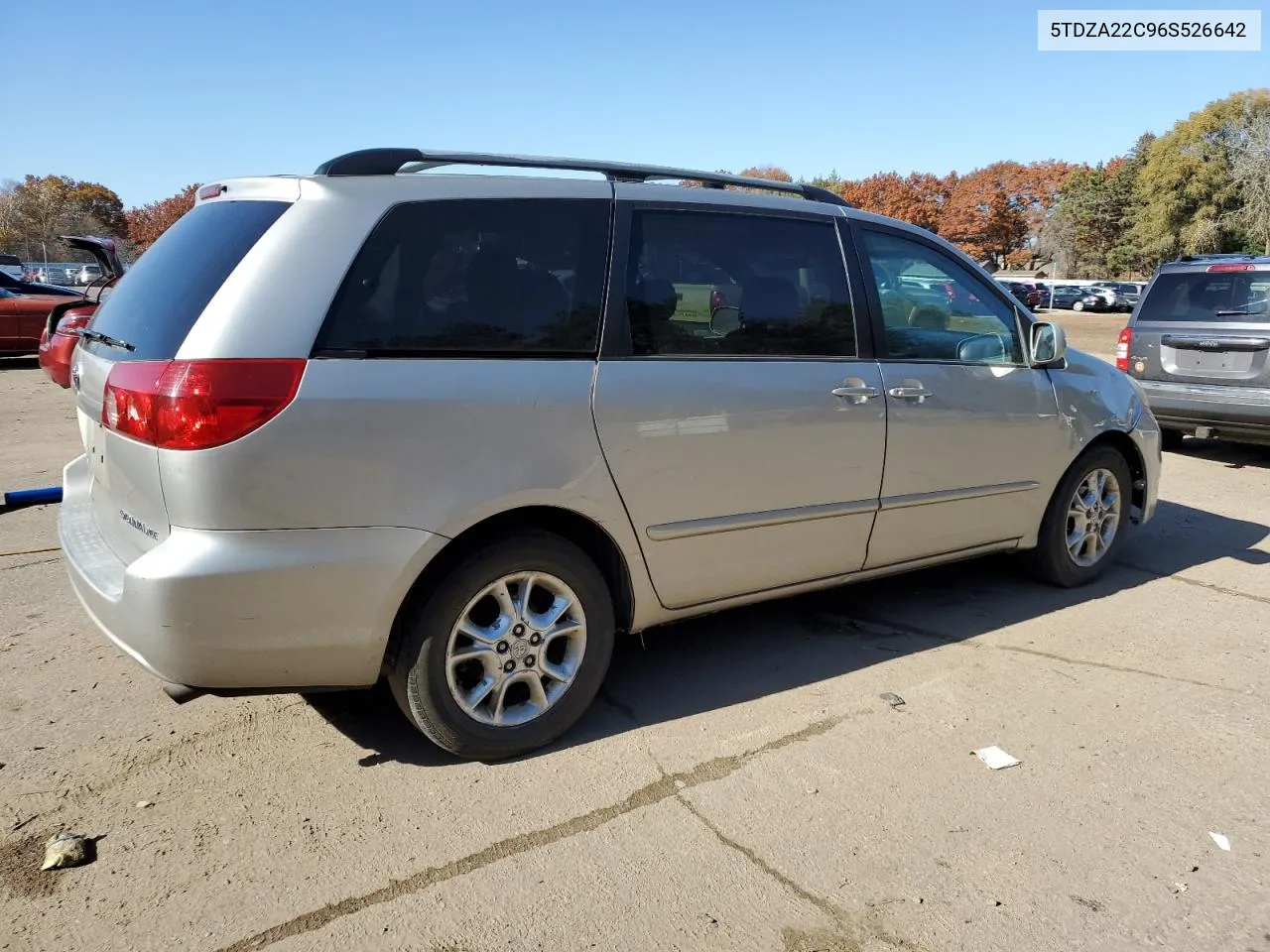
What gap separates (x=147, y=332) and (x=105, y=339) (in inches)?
13.5

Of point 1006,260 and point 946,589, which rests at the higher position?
point 1006,260

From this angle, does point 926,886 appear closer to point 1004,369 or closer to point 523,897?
point 523,897

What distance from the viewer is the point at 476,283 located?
10.3 ft

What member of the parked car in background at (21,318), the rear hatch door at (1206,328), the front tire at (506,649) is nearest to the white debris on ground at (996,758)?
the front tire at (506,649)

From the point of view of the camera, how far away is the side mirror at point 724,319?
365 cm

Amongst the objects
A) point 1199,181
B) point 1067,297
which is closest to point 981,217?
point 1199,181

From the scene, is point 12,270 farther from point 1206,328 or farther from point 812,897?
point 812,897

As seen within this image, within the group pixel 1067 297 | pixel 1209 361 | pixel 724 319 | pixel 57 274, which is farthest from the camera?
pixel 1067 297

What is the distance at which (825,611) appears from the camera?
474 cm

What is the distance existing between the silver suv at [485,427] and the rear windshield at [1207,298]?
542 cm

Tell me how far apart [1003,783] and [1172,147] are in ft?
211

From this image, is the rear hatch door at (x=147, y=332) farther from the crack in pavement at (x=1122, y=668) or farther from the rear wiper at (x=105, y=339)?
the crack in pavement at (x=1122, y=668)

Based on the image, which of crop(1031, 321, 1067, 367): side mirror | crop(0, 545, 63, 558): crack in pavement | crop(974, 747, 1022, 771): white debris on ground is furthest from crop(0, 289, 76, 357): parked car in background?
crop(974, 747, 1022, 771): white debris on ground

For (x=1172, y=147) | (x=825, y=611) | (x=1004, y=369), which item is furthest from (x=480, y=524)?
(x=1172, y=147)
